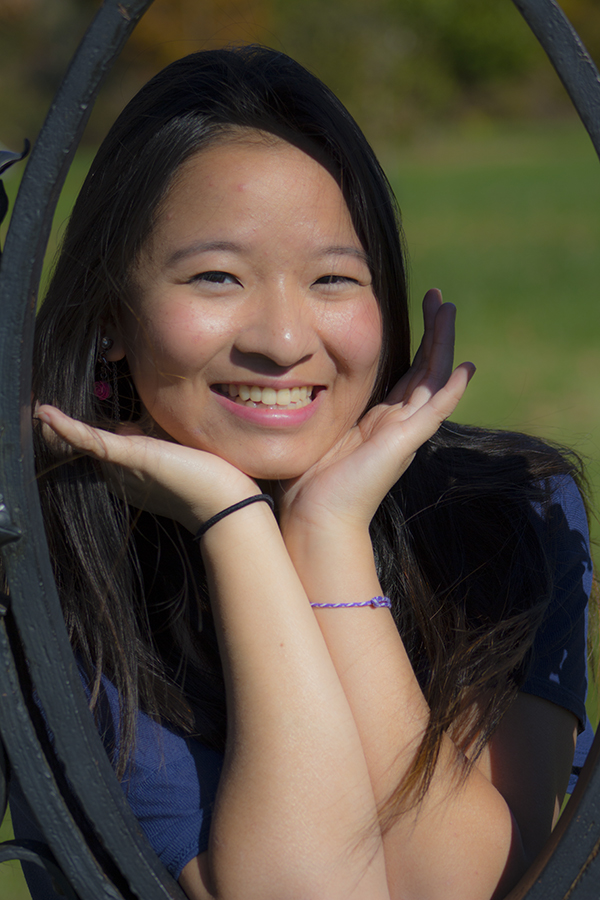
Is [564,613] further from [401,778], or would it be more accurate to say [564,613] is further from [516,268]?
[516,268]

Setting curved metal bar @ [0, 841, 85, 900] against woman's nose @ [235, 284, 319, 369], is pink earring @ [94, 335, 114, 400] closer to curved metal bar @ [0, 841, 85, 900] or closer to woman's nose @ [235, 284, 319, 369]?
woman's nose @ [235, 284, 319, 369]

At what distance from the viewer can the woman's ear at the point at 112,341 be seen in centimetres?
178

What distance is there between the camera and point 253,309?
1.57 meters

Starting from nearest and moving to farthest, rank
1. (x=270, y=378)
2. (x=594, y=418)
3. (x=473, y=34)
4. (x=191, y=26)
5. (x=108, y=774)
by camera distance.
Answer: (x=108, y=774)
(x=270, y=378)
(x=594, y=418)
(x=191, y=26)
(x=473, y=34)

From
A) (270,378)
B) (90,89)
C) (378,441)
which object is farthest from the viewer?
(378,441)

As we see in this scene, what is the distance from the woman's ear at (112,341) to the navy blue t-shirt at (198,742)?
0.65 m

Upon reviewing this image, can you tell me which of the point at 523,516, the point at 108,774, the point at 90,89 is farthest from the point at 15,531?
the point at 523,516

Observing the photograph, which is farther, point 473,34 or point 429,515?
point 473,34

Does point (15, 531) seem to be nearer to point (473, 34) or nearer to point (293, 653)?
point (293, 653)

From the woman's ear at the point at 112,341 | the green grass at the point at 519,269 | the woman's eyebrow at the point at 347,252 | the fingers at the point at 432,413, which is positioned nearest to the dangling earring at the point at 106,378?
the woman's ear at the point at 112,341

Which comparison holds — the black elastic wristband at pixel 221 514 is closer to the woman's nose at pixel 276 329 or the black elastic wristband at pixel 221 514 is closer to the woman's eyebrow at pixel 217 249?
the woman's nose at pixel 276 329

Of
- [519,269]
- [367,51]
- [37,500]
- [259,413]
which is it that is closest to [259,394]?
[259,413]

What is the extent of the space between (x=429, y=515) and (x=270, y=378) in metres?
0.57

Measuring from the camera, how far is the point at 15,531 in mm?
1094
